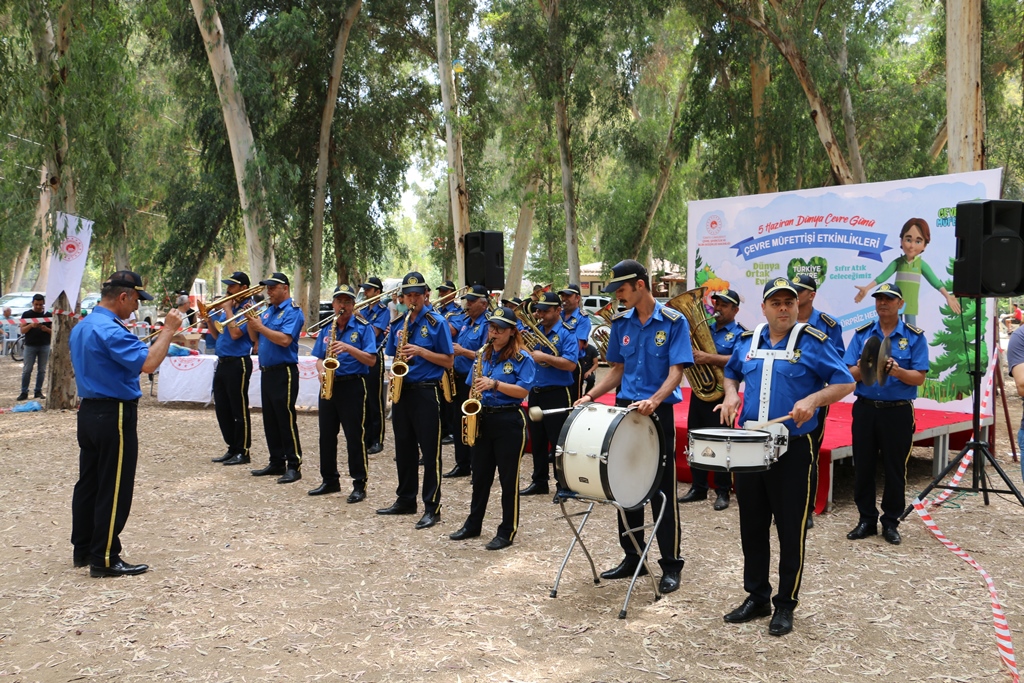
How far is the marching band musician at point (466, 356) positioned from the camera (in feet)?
30.7

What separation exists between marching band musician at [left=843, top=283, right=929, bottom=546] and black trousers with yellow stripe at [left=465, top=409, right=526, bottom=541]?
8.59ft

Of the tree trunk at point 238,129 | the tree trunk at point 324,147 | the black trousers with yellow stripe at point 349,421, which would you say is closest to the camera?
the black trousers with yellow stripe at point 349,421

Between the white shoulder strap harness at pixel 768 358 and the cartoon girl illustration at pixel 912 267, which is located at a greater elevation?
the cartoon girl illustration at pixel 912 267

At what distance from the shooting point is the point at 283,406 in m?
8.87

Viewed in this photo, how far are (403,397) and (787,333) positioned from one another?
134 inches

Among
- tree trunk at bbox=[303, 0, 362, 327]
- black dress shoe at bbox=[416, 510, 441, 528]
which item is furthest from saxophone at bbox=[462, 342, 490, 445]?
tree trunk at bbox=[303, 0, 362, 327]

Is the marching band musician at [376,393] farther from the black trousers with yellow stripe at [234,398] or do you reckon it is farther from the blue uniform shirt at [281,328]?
the black trousers with yellow stripe at [234,398]

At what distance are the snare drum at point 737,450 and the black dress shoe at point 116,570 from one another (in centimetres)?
389

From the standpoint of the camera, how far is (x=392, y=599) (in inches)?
218

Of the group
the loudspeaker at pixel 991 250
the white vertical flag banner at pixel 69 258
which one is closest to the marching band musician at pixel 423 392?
the loudspeaker at pixel 991 250

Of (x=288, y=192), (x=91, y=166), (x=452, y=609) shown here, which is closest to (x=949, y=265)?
(x=452, y=609)

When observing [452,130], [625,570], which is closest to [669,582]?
[625,570]

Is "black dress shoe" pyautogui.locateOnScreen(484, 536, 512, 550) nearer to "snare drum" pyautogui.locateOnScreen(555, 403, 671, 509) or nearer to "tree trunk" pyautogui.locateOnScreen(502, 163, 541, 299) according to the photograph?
"snare drum" pyautogui.locateOnScreen(555, 403, 671, 509)

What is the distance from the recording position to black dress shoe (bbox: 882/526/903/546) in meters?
6.75
